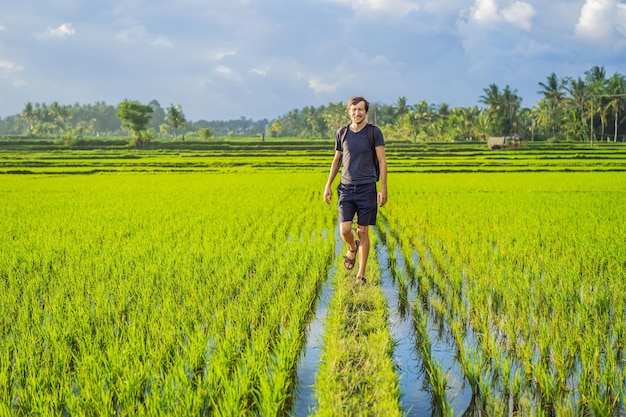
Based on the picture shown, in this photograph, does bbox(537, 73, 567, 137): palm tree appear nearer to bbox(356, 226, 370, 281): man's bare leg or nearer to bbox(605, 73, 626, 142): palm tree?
bbox(605, 73, 626, 142): palm tree

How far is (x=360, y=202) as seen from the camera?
401 centimetres

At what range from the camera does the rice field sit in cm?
230

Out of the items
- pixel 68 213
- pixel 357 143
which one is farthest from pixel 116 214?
pixel 357 143

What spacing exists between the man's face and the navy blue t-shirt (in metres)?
0.11

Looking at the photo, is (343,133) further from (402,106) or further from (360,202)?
(402,106)

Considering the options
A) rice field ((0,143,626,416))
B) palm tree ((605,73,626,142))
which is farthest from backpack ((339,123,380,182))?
palm tree ((605,73,626,142))

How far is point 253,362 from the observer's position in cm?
245

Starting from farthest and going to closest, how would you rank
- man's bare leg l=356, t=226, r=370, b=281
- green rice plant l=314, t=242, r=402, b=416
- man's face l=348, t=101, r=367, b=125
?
man's bare leg l=356, t=226, r=370, b=281
man's face l=348, t=101, r=367, b=125
green rice plant l=314, t=242, r=402, b=416

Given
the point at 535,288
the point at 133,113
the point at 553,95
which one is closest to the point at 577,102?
the point at 553,95

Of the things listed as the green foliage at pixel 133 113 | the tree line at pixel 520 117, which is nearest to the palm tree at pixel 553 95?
the tree line at pixel 520 117

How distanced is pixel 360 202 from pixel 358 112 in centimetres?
63

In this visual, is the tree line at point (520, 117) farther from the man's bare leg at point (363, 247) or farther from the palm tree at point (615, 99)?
the man's bare leg at point (363, 247)

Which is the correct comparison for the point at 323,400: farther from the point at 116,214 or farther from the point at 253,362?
the point at 116,214

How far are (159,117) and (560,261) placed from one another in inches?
5366
